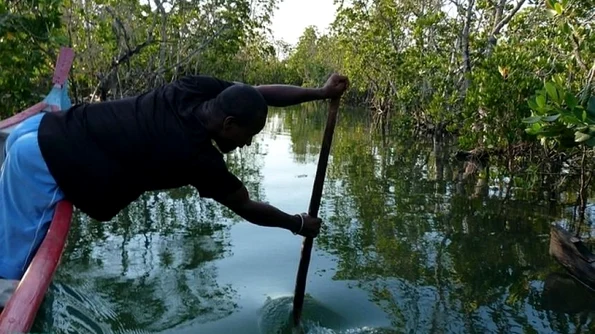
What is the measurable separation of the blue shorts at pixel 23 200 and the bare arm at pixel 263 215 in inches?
33.8

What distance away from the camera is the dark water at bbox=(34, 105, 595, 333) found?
4.64 meters

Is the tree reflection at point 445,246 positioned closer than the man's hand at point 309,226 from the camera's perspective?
No

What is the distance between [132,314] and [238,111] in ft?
8.27

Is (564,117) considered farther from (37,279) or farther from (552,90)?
(37,279)

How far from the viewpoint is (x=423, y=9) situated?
19.5 metres

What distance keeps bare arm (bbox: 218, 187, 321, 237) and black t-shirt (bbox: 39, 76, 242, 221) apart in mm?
184

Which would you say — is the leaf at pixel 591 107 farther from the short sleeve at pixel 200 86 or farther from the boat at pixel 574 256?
the short sleeve at pixel 200 86

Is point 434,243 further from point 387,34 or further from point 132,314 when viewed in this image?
point 387,34

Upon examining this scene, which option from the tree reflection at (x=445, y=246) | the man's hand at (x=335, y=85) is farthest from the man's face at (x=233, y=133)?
the tree reflection at (x=445, y=246)

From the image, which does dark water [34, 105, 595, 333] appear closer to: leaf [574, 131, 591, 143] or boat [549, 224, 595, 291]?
boat [549, 224, 595, 291]

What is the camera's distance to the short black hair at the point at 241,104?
8.93 ft

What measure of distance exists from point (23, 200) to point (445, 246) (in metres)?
5.21

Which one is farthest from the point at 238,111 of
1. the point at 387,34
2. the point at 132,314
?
the point at 387,34

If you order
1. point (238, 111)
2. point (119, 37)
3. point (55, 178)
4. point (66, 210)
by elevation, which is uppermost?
point (119, 37)
